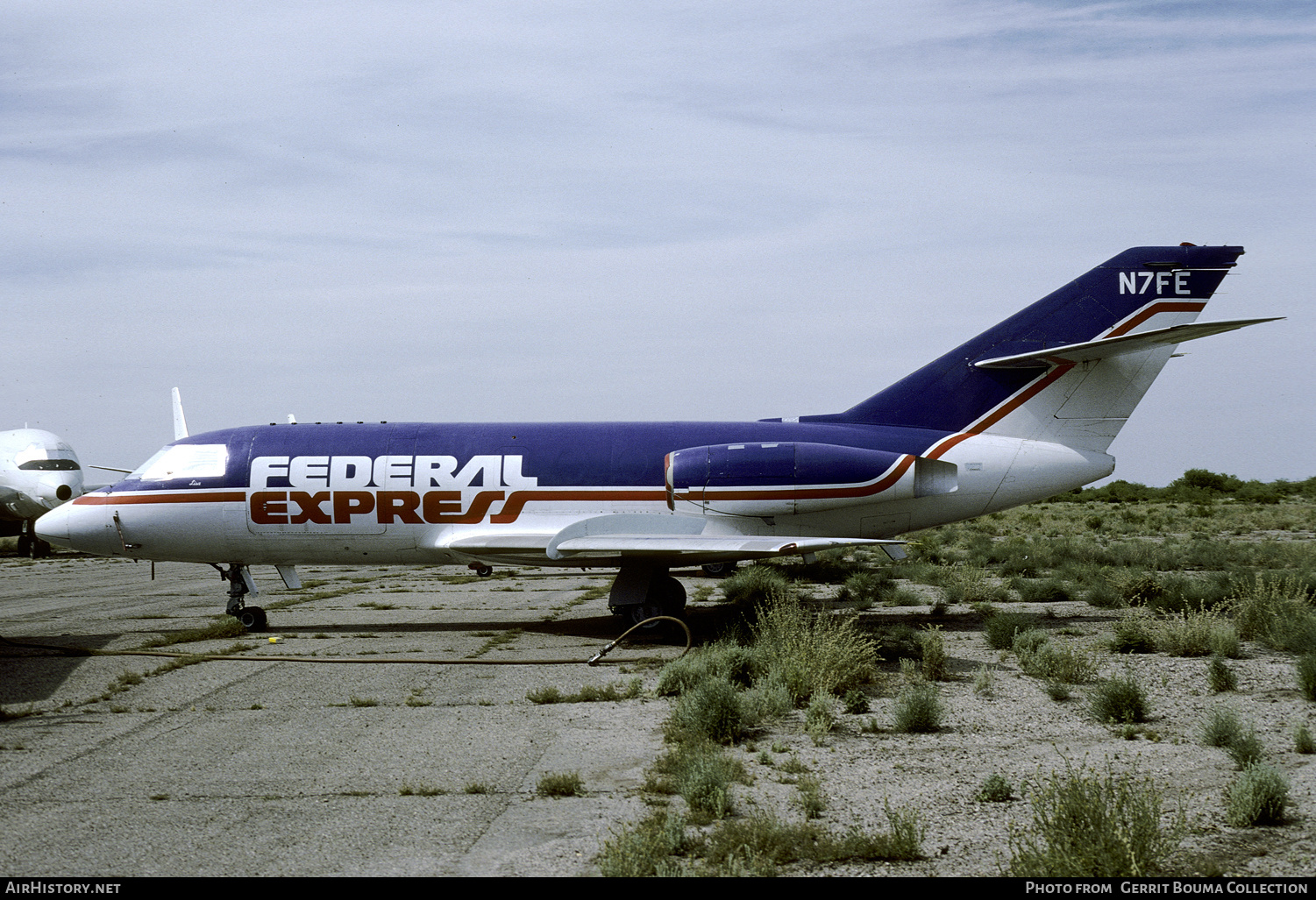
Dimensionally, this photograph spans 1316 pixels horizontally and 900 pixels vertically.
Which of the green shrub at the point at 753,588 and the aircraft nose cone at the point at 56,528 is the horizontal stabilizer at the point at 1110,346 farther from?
the aircraft nose cone at the point at 56,528

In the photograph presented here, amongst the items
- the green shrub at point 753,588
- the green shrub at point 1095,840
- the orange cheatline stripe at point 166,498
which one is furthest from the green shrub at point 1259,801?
the orange cheatline stripe at point 166,498

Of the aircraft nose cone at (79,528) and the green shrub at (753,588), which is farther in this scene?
the green shrub at (753,588)

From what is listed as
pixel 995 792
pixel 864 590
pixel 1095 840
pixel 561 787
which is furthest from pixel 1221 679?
pixel 864 590

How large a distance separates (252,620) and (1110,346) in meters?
14.9

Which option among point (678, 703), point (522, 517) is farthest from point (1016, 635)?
point (522, 517)

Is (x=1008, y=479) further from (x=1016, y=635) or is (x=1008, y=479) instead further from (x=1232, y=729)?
(x=1232, y=729)

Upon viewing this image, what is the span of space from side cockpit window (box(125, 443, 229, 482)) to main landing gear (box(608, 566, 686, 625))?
7.22 meters

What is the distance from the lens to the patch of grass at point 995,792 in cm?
716

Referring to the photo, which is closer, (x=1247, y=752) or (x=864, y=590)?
(x=1247, y=752)

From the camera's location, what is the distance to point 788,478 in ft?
50.9

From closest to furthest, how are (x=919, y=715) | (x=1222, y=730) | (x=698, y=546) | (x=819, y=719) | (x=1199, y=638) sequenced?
(x=1222, y=730) < (x=919, y=715) < (x=819, y=719) < (x=1199, y=638) < (x=698, y=546)

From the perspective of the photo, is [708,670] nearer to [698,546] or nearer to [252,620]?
[698,546]

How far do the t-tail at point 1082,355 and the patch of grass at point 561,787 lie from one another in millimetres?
10551

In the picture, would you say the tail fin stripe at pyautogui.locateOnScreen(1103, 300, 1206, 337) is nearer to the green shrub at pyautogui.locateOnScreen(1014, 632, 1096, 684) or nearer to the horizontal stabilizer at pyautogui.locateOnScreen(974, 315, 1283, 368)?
the horizontal stabilizer at pyautogui.locateOnScreen(974, 315, 1283, 368)
